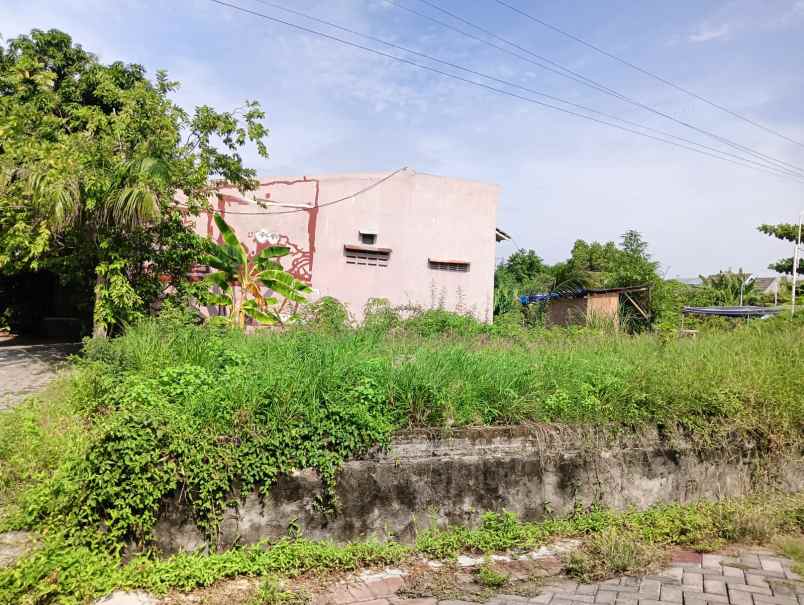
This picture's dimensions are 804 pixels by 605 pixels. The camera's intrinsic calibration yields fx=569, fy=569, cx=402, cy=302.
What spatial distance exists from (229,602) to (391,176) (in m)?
11.6

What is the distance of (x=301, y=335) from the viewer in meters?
6.07

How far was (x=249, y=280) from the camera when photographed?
12.6m

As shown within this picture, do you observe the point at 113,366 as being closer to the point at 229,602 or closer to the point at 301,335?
the point at 301,335

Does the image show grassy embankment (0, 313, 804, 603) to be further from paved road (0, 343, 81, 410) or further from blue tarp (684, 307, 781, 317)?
blue tarp (684, 307, 781, 317)

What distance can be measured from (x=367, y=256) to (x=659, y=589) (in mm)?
10863

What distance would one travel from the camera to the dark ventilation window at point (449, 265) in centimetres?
1439

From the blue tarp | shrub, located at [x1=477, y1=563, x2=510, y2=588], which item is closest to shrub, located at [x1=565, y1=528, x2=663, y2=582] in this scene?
shrub, located at [x1=477, y1=563, x2=510, y2=588]

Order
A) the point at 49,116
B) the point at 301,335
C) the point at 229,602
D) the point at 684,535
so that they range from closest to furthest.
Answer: the point at 229,602 → the point at 684,535 → the point at 301,335 → the point at 49,116

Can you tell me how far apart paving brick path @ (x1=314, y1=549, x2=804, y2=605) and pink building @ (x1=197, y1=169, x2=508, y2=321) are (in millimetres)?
9686

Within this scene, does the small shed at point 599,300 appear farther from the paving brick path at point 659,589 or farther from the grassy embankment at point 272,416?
the paving brick path at point 659,589

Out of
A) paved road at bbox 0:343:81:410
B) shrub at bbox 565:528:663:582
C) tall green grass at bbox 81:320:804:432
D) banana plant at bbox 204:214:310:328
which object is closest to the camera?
shrub at bbox 565:528:663:582

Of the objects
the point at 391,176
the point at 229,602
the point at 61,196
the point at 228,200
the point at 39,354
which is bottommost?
the point at 229,602

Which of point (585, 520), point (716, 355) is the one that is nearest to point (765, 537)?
point (585, 520)

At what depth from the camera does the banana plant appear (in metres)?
12.2
